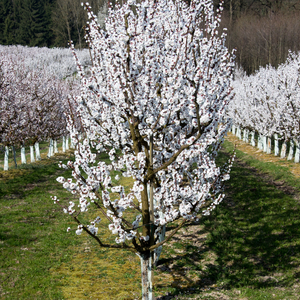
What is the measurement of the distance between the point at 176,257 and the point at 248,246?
3.46m

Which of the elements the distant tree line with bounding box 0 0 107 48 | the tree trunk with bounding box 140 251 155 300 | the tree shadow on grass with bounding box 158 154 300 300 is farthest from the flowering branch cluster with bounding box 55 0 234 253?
the distant tree line with bounding box 0 0 107 48

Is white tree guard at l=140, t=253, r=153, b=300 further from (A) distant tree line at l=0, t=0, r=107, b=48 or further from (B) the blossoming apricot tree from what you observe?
(A) distant tree line at l=0, t=0, r=107, b=48

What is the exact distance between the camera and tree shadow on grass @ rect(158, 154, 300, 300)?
10.7 meters

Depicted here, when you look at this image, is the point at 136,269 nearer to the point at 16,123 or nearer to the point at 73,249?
the point at 73,249

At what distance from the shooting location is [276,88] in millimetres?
28281

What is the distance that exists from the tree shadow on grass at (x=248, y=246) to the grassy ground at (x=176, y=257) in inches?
1.5

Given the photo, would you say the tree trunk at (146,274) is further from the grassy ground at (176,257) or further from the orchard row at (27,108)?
the orchard row at (27,108)

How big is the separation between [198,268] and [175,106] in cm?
739

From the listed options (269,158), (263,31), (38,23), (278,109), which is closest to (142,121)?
(278,109)

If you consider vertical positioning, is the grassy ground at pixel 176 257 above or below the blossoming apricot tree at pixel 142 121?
below

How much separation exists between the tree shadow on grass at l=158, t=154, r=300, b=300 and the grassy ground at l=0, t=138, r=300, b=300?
4 cm

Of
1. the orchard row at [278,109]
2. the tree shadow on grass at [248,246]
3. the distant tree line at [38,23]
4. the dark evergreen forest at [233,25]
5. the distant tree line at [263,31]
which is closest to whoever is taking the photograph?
the tree shadow on grass at [248,246]

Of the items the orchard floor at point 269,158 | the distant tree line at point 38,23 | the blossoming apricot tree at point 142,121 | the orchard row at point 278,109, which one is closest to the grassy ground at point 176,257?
the blossoming apricot tree at point 142,121

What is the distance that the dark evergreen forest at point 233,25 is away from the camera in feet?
208
